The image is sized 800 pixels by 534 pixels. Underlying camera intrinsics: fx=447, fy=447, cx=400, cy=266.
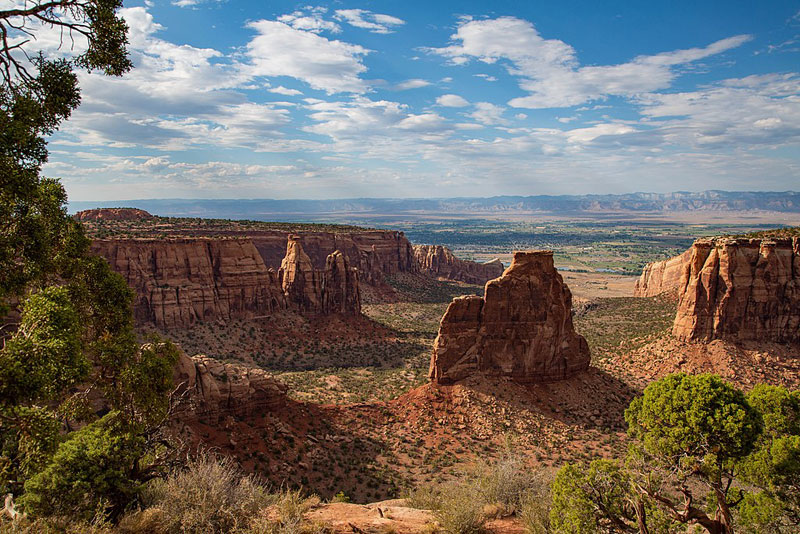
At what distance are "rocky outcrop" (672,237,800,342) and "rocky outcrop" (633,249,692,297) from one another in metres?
28.3

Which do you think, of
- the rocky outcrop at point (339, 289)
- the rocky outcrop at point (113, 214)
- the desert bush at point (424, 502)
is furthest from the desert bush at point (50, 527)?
the rocky outcrop at point (113, 214)

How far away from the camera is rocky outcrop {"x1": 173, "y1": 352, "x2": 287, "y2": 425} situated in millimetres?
27422

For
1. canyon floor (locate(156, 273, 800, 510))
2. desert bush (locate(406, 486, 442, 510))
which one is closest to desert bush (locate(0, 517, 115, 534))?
desert bush (locate(406, 486, 442, 510))

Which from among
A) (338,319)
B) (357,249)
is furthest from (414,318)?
(357,249)

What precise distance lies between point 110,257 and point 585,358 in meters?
57.8

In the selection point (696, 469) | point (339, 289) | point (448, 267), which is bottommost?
point (448, 267)

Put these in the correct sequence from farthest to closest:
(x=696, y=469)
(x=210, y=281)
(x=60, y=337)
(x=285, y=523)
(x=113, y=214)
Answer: (x=113, y=214), (x=210, y=281), (x=696, y=469), (x=285, y=523), (x=60, y=337)

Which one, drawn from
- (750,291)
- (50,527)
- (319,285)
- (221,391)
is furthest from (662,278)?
(50,527)

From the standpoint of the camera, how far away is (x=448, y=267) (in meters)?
146

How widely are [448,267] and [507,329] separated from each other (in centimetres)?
10670

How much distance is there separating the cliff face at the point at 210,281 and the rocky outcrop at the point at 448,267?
2806 inches

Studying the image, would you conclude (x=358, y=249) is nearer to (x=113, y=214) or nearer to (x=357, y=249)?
(x=357, y=249)

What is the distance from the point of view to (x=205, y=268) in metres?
62.3

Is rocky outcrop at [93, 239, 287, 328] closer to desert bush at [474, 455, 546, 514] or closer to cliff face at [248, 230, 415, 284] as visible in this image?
cliff face at [248, 230, 415, 284]
